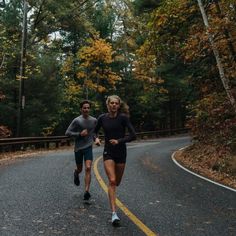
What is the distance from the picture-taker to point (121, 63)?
141 feet

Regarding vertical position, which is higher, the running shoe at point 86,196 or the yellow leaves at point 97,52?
the yellow leaves at point 97,52

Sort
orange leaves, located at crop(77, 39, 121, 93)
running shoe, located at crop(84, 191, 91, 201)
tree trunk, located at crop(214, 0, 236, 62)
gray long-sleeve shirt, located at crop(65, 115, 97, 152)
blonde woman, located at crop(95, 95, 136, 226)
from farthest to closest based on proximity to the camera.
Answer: orange leaves, located at crop(77, 39, 121, 93), tree trunk, located at crop(214, 0, 236, 62), gray long-sleeve shirt, located at crop(65, 115, 97, 152), running shoe, located at crop(84, 191, 91, 201), blonde woman, located at crop(95, 95, 136, 226)

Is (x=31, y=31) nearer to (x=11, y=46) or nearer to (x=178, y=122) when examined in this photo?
(x=11, y=46)

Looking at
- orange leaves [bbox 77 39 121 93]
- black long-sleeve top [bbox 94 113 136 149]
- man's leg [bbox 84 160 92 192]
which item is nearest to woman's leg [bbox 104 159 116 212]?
black long-sleeve top [bbox 94 113 136 149]

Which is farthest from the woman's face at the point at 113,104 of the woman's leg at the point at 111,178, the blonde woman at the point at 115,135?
the woman's leg at the point at 111,178

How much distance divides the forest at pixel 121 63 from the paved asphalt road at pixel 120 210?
24.0ft

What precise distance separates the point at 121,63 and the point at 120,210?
3554 cm

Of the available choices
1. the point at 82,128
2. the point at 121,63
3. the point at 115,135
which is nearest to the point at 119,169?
the point at 115,135

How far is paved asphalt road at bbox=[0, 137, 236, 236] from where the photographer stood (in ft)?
22.5

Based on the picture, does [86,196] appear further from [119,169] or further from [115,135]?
[115,135]

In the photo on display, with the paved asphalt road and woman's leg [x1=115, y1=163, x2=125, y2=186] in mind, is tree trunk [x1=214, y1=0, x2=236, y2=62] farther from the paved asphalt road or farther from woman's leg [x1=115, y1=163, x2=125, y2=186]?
woman's leg [x1=115, y1=163, x2=125, y2=186]

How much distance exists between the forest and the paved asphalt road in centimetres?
733

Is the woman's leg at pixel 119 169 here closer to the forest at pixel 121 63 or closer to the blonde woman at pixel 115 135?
the blonde woman at pixel 115 135

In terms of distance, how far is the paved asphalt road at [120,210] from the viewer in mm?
6859
